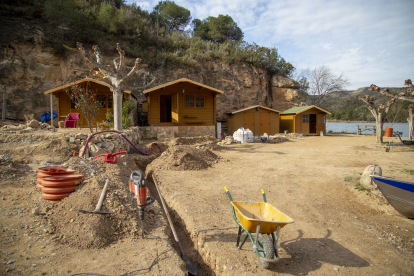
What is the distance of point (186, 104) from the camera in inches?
645

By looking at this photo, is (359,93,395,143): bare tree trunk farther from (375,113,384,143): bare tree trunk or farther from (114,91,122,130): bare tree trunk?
(114,91,122,130): bare tree trunk

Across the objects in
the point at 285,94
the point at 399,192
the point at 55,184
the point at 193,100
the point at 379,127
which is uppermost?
the point at 285,94

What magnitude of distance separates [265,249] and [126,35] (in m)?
24.4


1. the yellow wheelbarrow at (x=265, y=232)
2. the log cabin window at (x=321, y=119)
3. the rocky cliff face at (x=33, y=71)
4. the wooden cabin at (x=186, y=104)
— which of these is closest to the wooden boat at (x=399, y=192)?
the yellow wheelbarrow at (x=265, y=232)

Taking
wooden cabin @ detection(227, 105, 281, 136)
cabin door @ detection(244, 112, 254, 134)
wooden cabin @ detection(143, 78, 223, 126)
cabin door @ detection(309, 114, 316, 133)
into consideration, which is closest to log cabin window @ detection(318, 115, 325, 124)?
cabin door @ detection(309, 114, 316, 133)

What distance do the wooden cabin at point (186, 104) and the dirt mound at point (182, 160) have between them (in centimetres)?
731

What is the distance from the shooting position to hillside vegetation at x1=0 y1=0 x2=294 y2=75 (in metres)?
19.1

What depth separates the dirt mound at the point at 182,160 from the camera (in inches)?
312

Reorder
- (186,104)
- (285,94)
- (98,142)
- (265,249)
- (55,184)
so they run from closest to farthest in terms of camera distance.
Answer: (265,249) → (55,184) → (98,142) → (186,104) → (285,94)

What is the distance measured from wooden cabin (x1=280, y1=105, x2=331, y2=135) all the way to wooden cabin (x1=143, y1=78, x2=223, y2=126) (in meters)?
9.58

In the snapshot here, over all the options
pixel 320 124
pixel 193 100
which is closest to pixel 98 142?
pixel 193 100

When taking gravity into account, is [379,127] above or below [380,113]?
below

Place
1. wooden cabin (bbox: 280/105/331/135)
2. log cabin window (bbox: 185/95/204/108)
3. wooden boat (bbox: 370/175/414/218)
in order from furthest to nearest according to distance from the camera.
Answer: wooden cabin (bbox: 280/105/331/135), log cabin window (bbox: 185/95/204/108), wooden boat (bbox: 370/175/414/218)

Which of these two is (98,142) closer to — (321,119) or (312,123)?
(321,119)
